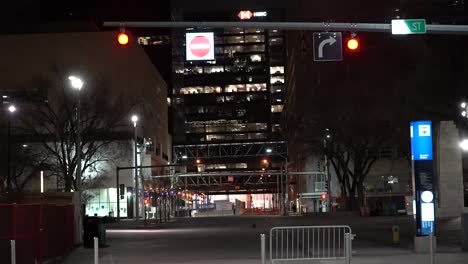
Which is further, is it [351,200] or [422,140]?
[351,200]

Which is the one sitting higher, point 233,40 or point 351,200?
point 233,40

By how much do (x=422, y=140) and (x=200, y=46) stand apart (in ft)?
25.2

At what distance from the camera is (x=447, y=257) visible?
19.1 metres

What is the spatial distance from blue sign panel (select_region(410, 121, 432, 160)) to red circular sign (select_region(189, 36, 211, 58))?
7170 mm

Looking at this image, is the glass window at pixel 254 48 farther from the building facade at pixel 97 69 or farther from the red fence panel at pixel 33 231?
the red fence panel at pixel 33 231

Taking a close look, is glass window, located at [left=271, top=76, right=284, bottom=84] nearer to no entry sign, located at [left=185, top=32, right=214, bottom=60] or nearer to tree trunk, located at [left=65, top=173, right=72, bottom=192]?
tree trunk, located at [left=65, top=173, right=72, bottom=192]

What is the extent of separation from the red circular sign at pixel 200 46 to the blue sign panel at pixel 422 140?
717cm

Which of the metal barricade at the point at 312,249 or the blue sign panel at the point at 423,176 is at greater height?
the blue sign panel at the point at 423,176

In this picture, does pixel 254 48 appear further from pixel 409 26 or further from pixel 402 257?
pixel 409 26

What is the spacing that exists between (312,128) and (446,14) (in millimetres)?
16743

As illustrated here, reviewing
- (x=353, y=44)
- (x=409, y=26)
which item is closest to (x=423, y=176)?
(x=409, y=26)

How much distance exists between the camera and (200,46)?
60.7ft

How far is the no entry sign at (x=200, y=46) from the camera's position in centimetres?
Result: 1838

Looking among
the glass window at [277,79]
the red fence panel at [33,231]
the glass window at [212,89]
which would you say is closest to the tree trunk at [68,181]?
the red fence panel at [33,231]
